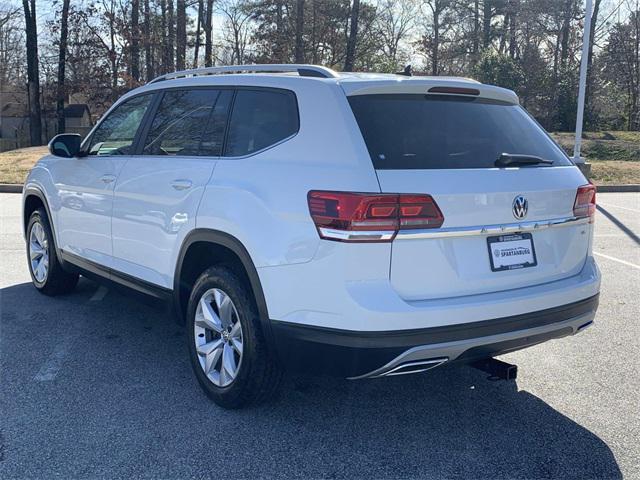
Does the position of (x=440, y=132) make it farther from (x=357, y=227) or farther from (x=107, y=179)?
(x=107, y=179)

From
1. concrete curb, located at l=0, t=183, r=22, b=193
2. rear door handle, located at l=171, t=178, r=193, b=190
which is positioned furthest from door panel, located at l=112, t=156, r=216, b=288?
concrete curb, located at l=0, t=183, r=22, b=193

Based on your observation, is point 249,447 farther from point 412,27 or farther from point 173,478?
point 412,27

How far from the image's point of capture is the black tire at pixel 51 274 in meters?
5.95

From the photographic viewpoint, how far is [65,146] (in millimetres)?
5391

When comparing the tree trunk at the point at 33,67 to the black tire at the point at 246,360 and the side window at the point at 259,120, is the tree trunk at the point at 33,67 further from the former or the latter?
the black tire at the point at 246,360

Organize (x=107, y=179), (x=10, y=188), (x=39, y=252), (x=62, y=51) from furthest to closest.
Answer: (x=62, y=51), (x=10, y=188), (x=39, y=252), (x=107, y=179)

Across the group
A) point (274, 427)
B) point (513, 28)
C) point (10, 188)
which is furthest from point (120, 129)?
point (513, 28)

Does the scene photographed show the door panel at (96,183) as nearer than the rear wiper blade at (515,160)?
No

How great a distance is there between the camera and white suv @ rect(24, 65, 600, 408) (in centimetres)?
309

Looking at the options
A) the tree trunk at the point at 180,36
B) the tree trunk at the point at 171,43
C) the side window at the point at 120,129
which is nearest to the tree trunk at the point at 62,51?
the tree trunk at the point at 171,43

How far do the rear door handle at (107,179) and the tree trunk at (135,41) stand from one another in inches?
949

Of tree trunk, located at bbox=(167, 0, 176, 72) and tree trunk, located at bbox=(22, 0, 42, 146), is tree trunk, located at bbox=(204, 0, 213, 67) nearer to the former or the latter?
tree trunk, located at bbox=(167, 0, 176, 72)

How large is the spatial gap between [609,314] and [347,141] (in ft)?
11.9

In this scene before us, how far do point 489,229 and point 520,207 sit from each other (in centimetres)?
24
